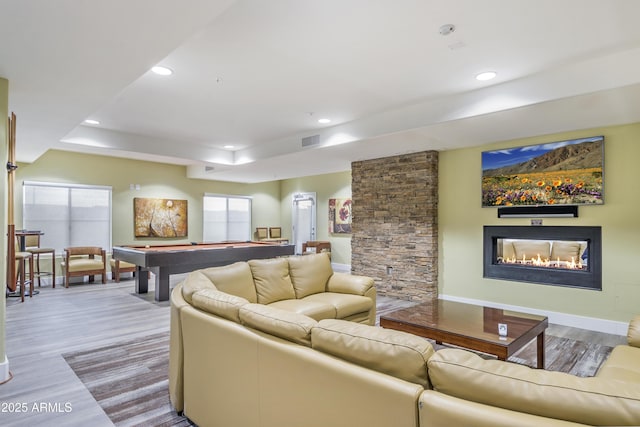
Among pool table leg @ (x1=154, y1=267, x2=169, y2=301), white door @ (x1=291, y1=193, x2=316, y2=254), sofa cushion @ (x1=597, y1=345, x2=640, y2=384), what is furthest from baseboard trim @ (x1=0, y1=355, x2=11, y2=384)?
white door @ (x1=291, y1=193, x2=316, y2=254)

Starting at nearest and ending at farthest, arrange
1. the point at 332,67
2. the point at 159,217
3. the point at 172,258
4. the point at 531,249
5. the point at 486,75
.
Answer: the point at 332,67 → the point at 486,75 → the point at 531,249 → the point at 172,258 → the point at 159,217

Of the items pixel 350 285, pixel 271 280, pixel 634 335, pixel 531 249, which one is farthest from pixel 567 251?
pixel 271 280

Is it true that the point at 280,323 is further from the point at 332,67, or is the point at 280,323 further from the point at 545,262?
the point at 545,262

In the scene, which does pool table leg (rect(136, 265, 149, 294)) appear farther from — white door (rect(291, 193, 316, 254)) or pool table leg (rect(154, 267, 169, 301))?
white door (rect(291, 193, 316, 254))

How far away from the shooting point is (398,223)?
5961mm

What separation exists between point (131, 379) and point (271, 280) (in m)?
1.44

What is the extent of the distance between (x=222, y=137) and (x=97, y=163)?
326 centimetres

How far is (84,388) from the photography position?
108 inches

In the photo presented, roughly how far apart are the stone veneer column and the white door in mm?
3523

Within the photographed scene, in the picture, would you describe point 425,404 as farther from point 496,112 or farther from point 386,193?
point 386,193

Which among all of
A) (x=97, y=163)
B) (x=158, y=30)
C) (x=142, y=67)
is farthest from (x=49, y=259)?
(x=158, y=30)

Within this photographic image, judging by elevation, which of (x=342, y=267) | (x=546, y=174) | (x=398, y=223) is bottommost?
(x=342, y=267)

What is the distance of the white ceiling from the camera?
2234 millimetres

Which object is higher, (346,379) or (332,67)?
(332,67)
